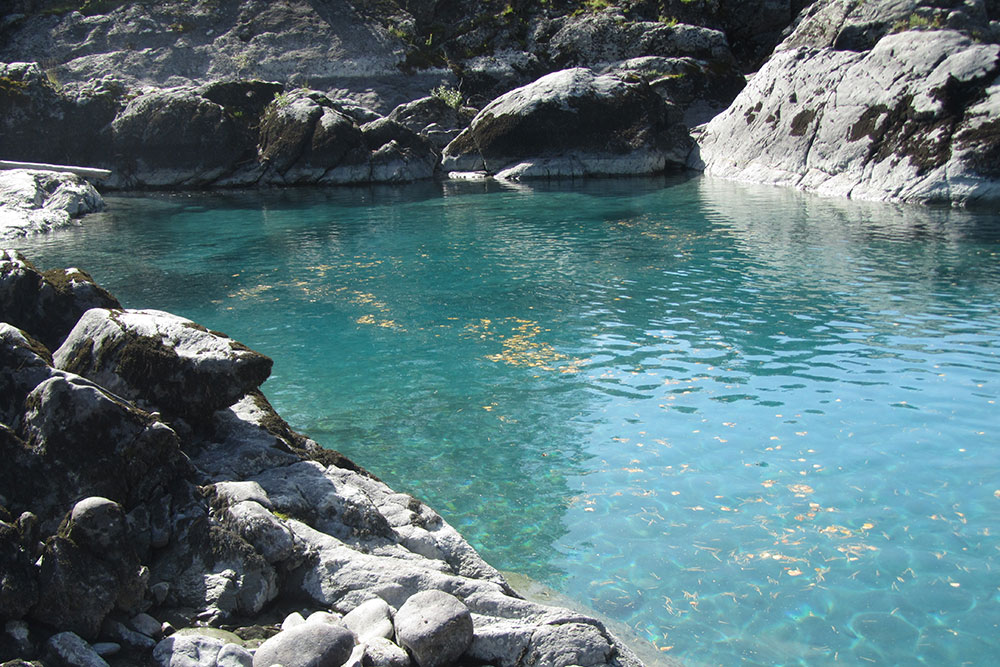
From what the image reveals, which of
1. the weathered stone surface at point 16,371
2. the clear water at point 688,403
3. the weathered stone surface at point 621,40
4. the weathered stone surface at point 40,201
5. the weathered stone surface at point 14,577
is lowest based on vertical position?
the clear water at point 688,403

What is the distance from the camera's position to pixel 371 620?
517 cm

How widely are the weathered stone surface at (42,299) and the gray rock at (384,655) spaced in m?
5.24

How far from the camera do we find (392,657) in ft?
15.7

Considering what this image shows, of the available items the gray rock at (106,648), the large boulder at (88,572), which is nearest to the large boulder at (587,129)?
the large boulder at (88,572)

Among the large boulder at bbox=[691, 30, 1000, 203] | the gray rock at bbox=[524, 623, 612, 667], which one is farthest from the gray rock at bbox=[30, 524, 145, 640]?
the large boulder at bbox=[691, 30, 1000, 203]

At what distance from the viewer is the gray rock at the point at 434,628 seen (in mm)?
4848

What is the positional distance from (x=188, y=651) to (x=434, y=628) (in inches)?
60.2

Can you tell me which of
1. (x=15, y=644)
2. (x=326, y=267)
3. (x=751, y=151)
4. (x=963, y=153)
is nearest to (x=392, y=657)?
(x=15, y=644)

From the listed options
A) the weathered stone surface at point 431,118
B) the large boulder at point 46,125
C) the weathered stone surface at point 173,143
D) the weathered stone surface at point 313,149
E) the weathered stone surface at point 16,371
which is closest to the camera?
the weathered stone surface at point 16,371

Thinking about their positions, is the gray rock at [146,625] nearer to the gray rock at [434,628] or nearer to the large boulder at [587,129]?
the gray rock at [434,628]

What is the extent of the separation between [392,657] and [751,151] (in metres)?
34.3

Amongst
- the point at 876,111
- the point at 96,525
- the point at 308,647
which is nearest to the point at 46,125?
the point at 876,111

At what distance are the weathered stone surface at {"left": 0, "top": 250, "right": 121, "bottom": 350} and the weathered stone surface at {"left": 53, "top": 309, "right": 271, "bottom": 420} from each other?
80cm

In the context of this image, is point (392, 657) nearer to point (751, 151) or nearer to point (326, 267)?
point (326, 267)
